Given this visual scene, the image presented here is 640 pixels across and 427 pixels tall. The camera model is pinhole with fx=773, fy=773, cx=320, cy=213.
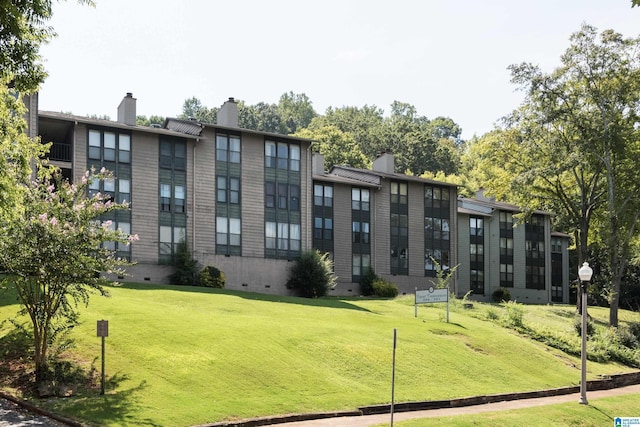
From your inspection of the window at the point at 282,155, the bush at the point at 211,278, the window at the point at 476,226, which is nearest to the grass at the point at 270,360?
the bush at the point at 211,278

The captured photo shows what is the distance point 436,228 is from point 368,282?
10093mm

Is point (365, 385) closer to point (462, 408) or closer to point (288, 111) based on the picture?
point (462, 408)

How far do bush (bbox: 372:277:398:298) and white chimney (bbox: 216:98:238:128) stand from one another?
16969mm

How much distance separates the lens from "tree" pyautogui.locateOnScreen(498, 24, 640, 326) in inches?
2050

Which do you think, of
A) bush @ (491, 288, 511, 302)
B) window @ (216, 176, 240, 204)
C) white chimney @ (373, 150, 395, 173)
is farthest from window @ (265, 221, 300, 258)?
bush @ (491, 288, 511, 302)

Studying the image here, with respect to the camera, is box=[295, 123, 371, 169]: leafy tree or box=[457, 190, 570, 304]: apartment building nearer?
box=[457, 190, 570, 304]: apartment building

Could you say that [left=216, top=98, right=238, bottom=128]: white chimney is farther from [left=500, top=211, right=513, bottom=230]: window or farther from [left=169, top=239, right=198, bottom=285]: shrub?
[left=500, top=211, right=513, bottom=230]: window

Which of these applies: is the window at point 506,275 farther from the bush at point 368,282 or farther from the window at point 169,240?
the window at point 169,240

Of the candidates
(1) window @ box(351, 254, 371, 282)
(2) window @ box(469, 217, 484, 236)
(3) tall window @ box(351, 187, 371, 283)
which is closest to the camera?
(1) window @ box(351, 254, 371, 282)

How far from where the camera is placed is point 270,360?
2652cm

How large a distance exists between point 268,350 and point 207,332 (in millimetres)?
2845

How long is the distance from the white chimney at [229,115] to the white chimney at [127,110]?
651 centimetres

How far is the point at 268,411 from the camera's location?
2180cm

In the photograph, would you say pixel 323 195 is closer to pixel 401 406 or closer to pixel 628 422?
pixel 401 406
